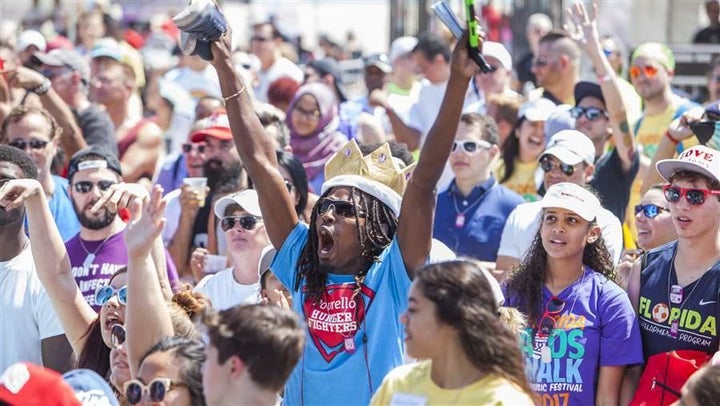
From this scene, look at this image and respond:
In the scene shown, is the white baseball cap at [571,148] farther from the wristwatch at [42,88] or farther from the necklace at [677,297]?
the wristwatch at [42,88]

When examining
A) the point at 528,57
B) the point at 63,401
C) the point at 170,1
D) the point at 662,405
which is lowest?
the point at 662,405

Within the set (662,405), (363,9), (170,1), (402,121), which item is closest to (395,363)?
(662,405)

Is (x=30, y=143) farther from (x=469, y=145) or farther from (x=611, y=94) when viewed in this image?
(x=611, y=94)

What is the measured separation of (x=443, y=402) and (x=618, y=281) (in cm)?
206

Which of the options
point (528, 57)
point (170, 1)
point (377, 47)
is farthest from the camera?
point (377, 47)

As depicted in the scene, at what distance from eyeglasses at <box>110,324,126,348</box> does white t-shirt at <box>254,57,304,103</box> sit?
6.94 meters

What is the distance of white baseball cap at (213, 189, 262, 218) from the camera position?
682 centimetres

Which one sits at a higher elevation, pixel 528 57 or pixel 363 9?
pixel 363 9

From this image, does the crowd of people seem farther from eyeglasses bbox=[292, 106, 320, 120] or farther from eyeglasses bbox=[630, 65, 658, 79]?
eyeglasses bbox=[292, 106, 320, 120]

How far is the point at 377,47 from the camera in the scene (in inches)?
1257

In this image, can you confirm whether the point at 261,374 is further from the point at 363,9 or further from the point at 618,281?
the point at 363,9

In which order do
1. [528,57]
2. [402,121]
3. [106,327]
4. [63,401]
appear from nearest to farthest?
[63,401] → [106,327] → [402,121] → [528,57]

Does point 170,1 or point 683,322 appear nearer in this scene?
point 683,322

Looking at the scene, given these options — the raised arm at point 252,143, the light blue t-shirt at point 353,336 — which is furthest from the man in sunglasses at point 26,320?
the light blue t-shirt at point 353,336
